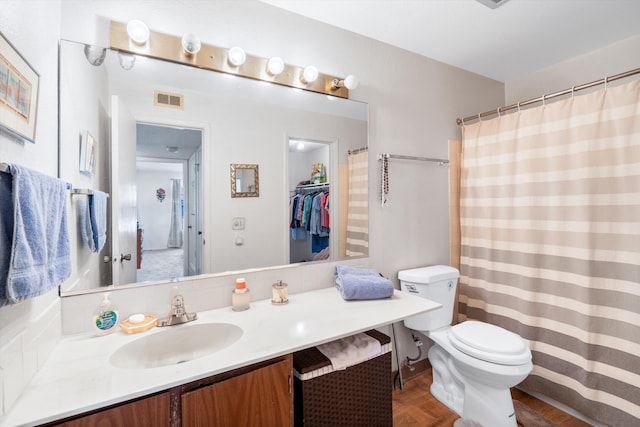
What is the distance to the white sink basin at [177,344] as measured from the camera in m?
1.06

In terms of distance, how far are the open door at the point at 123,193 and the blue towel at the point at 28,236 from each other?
1.38 feet

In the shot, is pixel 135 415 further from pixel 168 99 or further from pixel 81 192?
pixel 168 99

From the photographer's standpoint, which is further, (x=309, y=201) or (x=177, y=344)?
(x=309, y=201)

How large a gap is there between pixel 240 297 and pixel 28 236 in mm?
804

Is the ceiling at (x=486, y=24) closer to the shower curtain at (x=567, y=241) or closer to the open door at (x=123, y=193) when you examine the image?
the shower curtain at (x=567, y=241)

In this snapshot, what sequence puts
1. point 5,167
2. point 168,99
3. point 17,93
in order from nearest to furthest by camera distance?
point 5,167 → point 17,93 → point 168,99

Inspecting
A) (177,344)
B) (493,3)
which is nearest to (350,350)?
(177,344)

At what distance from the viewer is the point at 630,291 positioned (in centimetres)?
149

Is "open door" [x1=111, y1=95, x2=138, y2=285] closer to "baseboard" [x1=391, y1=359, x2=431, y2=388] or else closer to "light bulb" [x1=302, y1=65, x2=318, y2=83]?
"light bulb" [x1=302, y1=65, x2=318, y2=83]

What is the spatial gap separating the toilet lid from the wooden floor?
483mm

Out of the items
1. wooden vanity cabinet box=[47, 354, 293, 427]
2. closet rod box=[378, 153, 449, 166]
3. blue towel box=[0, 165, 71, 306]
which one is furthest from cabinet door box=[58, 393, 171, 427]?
closet rod box=[378, 153, 449, 166]

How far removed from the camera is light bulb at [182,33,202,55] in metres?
1.26

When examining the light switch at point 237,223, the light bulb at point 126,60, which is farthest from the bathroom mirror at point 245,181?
the light bulb at point 126,60

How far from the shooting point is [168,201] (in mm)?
1364
